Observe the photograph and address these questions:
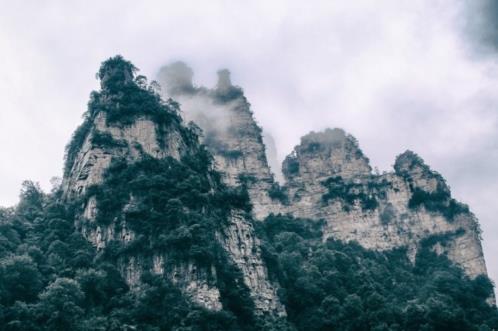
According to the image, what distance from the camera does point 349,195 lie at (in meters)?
94.6

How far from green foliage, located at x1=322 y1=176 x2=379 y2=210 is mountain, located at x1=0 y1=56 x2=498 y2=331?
7.0 inches

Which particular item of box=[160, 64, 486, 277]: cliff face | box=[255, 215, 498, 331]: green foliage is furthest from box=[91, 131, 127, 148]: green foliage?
box=[160, 64, 486, 277]: cliff face

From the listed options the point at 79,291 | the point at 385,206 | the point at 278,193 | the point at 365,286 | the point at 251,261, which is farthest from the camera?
the point at 278,193

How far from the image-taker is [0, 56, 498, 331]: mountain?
4994cm

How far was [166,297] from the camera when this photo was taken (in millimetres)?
49812

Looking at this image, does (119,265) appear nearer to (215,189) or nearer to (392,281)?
(215,189)

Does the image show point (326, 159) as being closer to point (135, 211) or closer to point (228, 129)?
point (228, 129)

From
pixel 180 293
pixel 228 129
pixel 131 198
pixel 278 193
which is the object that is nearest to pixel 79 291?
pixel 180 293

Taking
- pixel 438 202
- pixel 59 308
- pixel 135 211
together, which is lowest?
pixel 59 308

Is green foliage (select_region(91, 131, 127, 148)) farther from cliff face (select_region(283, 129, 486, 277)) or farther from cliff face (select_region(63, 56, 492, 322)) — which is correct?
cliff face (select_region(283, 129, 486, 277))

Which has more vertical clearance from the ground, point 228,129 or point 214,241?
point 228,129

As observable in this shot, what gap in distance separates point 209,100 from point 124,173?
41.7 metres

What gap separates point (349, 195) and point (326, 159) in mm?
8637

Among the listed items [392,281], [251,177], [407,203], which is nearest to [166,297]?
[392,281]
